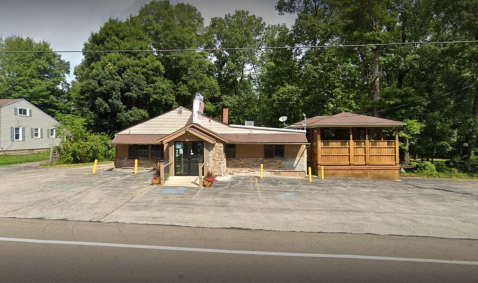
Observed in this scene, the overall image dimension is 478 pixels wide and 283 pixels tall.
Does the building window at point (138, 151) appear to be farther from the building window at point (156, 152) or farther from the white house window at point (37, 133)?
the white house window at point (37, 133)

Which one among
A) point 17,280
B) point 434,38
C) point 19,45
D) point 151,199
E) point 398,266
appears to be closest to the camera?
point 17,280

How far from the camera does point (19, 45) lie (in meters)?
47.2

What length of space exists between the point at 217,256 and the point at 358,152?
16.2m

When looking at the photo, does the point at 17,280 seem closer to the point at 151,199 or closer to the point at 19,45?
the point at 151,199

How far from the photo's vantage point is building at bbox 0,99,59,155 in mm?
30750

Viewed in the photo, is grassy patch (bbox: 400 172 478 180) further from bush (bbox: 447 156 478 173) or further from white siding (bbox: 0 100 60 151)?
white siding (bbox: 0 100 60 151)

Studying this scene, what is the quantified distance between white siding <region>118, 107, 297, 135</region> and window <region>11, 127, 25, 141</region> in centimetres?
2260

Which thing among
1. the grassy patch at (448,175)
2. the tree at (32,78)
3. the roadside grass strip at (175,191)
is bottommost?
the grassy patch at (448,175)

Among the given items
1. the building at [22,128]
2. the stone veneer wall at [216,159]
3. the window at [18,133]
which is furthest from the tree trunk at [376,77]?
the window at [18,133]

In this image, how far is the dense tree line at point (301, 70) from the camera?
75.3 feet

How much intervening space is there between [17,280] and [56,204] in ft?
21.2

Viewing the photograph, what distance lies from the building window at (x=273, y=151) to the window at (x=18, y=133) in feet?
111

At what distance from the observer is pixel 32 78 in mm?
43656

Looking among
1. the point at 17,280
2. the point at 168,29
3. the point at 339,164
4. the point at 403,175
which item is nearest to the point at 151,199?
the point at 17,280
